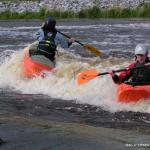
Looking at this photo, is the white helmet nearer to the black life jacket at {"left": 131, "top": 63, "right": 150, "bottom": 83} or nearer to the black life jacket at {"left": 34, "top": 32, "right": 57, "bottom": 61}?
the black life jacket at {"left": 131, "top": 63, "right": 150, "bottom": 83}

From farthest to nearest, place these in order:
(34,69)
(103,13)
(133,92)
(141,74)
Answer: (103,13) → (34,69) → (141,74) → (133,92)

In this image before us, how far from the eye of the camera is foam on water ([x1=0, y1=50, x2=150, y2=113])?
11.9 metres

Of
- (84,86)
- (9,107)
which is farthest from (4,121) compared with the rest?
(84,86)

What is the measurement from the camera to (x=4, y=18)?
4466 centimetres

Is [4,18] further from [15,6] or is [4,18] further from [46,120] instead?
[46,120]

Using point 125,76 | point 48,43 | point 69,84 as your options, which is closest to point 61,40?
point 48,43

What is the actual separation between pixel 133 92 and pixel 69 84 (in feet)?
10.2

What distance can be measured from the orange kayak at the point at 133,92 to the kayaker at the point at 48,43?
164 inches

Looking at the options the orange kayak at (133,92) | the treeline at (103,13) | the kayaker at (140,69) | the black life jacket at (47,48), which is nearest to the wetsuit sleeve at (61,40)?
the black life jacket at (47,48)

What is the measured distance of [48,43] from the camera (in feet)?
50.1

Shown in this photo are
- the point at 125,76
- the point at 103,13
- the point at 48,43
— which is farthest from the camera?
the point at 103,13

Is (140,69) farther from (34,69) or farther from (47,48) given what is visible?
(47,48)

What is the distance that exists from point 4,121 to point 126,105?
2.58 metres

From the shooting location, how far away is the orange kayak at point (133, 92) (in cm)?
1100
